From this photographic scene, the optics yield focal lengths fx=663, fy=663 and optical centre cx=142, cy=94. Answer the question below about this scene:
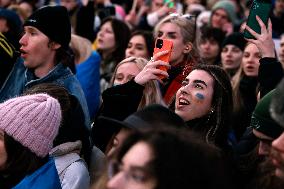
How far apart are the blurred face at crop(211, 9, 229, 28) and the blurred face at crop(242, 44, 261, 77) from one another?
2578 millimetres

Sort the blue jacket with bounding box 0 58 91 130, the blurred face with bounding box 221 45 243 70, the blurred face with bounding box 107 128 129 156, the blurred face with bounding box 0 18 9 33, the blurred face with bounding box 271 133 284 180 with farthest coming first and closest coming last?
the blurred face with bounding box 221 45 243 70, the blurred face with bounding box 0 18 9 33, the blue jacket with bounding box 0 58 91 130, the blurred face with bounding box 271 133 284 180, the blurred face with bounding box 107 128 129 156

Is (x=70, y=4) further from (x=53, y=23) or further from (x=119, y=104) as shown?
(x=119, y=104)

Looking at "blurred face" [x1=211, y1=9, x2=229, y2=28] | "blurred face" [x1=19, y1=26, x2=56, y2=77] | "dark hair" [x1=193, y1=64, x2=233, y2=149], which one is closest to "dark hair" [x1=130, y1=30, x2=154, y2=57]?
"blurred face" [x1=19, y1=26, x2=56, y2=77]

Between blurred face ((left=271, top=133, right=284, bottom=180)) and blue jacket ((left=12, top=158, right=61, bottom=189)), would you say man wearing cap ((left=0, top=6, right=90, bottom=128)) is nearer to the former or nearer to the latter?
blue jacket ((left=12, top=158, right=61, bottom=189))

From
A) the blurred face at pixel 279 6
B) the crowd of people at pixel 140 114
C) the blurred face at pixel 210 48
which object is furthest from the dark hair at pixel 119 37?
the blurred face at pixel 279 6

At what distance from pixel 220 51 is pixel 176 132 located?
5.42 m

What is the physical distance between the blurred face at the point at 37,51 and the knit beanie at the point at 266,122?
86.9 inches

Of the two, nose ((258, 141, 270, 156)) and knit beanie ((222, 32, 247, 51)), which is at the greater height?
nose ((258, 141, 270, 156))

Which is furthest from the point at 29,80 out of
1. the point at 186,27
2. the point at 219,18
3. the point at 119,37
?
the point at 219,18

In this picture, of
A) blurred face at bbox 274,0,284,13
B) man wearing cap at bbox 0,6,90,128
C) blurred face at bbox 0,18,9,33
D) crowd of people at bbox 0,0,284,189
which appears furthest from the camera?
blurred face at bbox 274,0,284,13

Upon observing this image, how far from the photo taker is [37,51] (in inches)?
195

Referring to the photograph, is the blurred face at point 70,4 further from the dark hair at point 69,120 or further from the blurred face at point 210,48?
the dark hair at point 69,120

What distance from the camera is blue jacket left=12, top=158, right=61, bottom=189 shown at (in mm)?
3244

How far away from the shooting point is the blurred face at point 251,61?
5.97 metres
